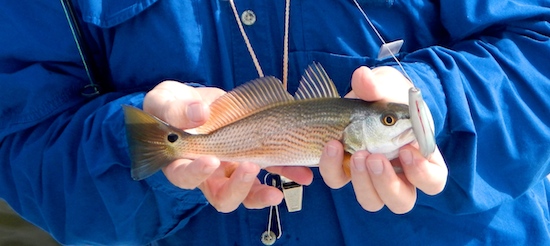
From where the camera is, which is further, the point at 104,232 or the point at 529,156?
the point at 104,232

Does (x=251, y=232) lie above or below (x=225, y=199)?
below

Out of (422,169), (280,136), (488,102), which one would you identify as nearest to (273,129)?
(280,136)

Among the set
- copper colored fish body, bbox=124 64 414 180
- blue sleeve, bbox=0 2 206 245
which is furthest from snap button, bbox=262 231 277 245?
copper colored fish body, bbox=124 64 414 180

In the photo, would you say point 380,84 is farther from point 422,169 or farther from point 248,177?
point 248,177

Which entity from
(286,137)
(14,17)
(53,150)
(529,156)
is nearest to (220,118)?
(286,137)

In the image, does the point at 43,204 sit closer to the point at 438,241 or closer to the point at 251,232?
the point at 251,232

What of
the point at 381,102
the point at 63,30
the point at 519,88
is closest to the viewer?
the point at 381,102
